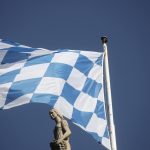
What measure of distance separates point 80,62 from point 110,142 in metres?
3.06

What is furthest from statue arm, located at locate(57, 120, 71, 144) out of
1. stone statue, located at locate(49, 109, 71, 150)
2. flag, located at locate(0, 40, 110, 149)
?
flag, located at locate(0, 40, 110, 149)

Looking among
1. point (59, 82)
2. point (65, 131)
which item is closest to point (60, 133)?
point (65, 131)

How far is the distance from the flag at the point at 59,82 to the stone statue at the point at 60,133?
3.24 ft

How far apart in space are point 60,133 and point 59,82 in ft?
5.12

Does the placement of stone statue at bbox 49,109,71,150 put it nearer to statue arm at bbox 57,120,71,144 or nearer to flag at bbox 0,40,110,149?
statue arm at bbox 57,120,71,144

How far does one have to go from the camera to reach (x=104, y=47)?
54.1ft

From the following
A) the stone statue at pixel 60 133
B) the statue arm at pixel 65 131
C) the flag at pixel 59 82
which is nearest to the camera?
the flag at pixel 59 82

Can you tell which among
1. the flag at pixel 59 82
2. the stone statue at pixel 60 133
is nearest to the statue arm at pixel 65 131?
the stone statue at pixel 60 133

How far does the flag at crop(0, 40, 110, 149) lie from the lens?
15398 mm

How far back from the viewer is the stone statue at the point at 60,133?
53.0ft

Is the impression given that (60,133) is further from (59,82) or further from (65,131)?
(59,82)

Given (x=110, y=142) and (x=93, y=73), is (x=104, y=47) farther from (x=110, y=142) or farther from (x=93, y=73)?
(x=110, y=142)

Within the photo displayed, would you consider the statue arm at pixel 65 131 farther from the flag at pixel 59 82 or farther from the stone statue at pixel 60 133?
the flag at pixel 59 82

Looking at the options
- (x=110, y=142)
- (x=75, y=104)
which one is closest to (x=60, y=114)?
(x=75, y=104)
